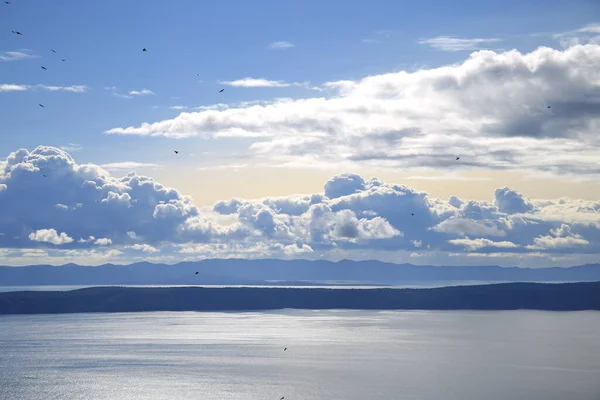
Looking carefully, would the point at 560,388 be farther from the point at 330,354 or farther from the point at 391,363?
the point at 330,354

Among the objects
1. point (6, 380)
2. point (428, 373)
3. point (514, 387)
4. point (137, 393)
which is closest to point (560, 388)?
point (514, 387)

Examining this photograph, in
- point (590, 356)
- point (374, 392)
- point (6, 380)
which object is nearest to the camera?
point (374, 392)

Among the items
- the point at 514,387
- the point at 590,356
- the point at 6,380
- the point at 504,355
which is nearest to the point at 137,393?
the point at 6,380

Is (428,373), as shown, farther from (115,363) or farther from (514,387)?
(115,363)

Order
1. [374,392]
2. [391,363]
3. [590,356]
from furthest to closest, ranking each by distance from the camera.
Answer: [590,356]
[391,363]
[374,392]

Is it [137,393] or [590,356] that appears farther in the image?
[590,356]

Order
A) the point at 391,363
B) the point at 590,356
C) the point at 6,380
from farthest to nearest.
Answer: the point at 590,356
the point at 391,363
the point at 6,380

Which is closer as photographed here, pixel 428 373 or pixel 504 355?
pixel 428 373

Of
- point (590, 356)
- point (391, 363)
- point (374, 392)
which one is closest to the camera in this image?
point (374, 392)

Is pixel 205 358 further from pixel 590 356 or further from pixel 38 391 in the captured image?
pixel 590 356
